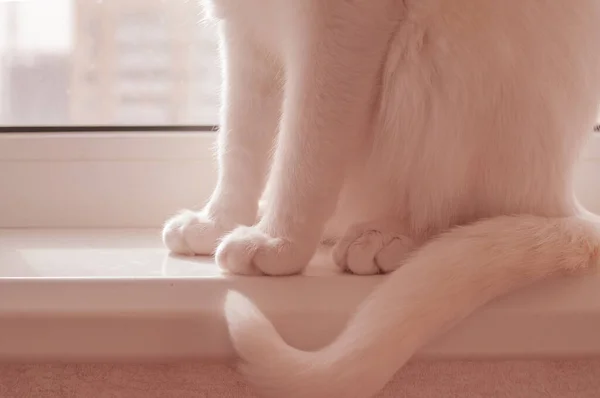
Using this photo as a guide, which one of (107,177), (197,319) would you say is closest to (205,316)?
(197,319)

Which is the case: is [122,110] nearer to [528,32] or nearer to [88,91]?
[88,91]

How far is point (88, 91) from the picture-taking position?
1.36 m

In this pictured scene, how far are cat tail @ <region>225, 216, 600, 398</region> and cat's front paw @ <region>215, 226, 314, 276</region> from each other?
0.25 ft

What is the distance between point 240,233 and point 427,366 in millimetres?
270

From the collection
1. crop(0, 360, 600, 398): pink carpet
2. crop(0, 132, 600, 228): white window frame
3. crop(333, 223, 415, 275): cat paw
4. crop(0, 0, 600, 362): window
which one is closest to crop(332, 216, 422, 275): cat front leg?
crop(333, 223, 415, 275): cat paw

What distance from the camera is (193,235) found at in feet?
3.49

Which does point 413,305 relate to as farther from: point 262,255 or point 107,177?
point 107,177

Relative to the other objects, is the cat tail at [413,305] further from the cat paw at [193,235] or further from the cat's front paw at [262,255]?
the cat paw at [193,235]

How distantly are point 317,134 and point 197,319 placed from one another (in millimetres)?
250

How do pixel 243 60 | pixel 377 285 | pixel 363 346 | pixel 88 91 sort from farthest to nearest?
pixel 88 91 → pixel 243 60 → pixel 377 285 → pixel 363 346

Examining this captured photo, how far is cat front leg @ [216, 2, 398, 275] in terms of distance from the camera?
89 centimetres

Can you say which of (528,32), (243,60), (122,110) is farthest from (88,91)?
(528,32)

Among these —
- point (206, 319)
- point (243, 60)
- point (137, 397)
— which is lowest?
point (137, 397)

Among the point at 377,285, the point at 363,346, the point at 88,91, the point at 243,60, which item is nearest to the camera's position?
the point at 363,346
